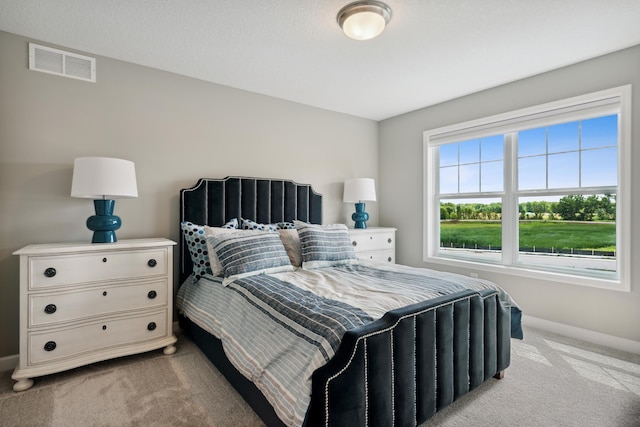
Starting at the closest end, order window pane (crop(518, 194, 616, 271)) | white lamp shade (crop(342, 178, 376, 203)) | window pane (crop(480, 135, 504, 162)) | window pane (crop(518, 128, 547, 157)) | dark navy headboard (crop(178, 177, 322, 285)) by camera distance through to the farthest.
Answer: window pane (crop(518, 194, 616, 271)) → dark navy headboard (crop(178, 177, 322, 285)) → window pane (crop(518, 128, 547, 157)) → window pane (crop(480, 135, 504, 162)) → white lamp shade (crop(342, 178, 376, 203))

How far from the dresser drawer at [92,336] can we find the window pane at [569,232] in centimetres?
350

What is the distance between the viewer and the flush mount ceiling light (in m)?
1.94

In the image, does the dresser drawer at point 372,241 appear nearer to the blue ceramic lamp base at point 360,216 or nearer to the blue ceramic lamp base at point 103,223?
the blue ceramic lamp base at point 360,216

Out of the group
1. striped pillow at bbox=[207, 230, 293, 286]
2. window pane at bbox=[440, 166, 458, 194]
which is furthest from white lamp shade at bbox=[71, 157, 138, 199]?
window pane at bbox=[440, 166, 458, 194]

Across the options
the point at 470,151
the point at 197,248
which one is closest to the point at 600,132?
the point at 470,151

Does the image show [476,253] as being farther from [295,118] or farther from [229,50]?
[229,50]

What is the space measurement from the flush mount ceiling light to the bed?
1599 mm

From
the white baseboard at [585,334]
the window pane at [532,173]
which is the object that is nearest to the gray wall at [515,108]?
the white baseboard at [585,334]

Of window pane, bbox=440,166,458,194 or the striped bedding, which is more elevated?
window pane, bbox=440,166,458,194

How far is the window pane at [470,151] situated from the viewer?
3672 millimetres

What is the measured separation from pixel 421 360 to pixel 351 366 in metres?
0.48

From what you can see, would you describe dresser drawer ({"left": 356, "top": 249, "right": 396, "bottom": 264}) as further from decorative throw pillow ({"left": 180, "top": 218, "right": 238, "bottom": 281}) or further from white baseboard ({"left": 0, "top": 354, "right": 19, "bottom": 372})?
white baseboard ({"left": 0, "top": 354, "right": 19, "bottom": 372})

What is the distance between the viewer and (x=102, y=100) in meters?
2.62

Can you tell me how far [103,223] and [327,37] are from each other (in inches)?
84.5
